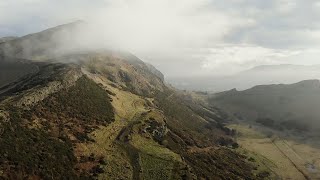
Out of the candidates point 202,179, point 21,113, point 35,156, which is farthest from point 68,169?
point 202,179

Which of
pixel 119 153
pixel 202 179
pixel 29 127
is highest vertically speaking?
pixel 29 127

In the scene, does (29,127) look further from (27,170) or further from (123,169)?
(123,169)

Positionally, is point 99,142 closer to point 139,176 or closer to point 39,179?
point 139,176

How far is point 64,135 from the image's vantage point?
190 m

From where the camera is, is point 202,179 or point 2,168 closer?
point 2,168

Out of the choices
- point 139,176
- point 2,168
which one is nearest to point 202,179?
point 139,176

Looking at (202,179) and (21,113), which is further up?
(21,113)

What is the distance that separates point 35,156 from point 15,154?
863 centimetres

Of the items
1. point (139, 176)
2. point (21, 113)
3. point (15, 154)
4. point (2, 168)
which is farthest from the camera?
point (21, 113)

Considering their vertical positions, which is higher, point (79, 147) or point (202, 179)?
point (79, 147)

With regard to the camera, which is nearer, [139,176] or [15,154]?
[15,154]

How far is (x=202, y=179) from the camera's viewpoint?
19988 cm

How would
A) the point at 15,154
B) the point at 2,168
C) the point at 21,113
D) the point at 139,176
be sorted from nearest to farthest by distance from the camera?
the point at 2,168 < the point at 15,154 < the point at 139,176 < the point at 21,113

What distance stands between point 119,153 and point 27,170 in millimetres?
52483
